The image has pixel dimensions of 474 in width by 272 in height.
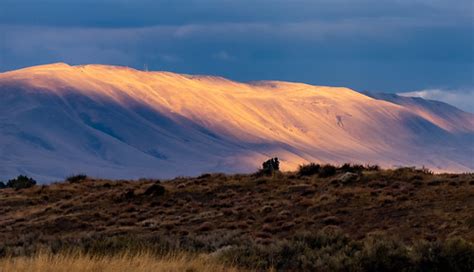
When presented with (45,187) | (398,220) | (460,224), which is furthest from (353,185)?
(45,187)

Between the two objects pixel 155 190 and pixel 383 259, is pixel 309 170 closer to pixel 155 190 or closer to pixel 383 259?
pixel 155 190

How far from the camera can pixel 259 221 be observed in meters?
35.8

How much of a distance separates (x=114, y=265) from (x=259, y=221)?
18231 millimetres

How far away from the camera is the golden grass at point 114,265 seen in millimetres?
17516

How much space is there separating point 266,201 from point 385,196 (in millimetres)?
5592

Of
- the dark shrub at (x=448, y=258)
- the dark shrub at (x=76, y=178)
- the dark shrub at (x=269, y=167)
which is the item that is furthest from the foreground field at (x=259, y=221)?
the dark shrub at (x=269, y=167)

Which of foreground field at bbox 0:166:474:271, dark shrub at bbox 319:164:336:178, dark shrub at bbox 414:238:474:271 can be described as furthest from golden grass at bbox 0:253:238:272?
dark shrub at bbox 319:164:336:178

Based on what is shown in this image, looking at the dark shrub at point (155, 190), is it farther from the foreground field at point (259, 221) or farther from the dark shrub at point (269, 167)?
the dark shrub at point (269, 167)

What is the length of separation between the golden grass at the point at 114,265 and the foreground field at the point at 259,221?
6 cm

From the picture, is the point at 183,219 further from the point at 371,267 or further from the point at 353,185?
the point at 371,267

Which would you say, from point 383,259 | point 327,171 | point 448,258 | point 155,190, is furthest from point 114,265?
point 327,171

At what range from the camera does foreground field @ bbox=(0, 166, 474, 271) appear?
20188mm

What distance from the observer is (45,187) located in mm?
50938

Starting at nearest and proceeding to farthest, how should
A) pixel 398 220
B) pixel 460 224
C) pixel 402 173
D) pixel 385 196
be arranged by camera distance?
pixel 460 224 → pixel 398 220 → pixel 385 196 → pixel 402 173
